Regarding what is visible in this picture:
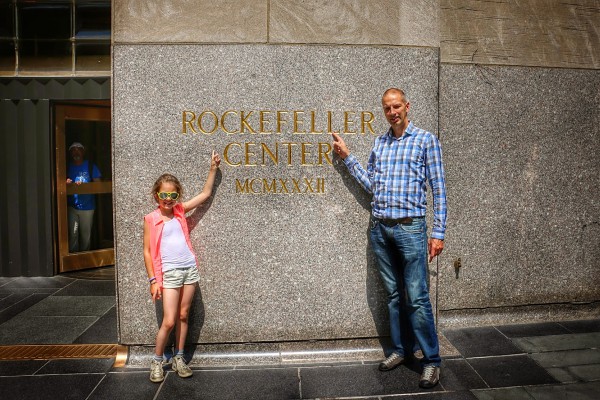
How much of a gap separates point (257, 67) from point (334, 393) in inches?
106

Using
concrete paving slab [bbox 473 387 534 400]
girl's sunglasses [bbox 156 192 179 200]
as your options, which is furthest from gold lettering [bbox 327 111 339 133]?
concrete paving slab [bbox 473 387 534 400]

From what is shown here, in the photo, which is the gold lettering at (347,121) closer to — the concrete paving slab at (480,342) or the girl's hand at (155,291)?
the girl's hand at (155,291)

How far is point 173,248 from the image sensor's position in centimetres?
369

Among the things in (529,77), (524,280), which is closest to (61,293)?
(524,280)

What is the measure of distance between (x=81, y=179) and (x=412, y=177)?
5.91 meters

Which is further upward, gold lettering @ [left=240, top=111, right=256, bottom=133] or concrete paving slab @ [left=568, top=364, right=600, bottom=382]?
gold lettering @ [left=240, top=111, right=256, bottom=133]

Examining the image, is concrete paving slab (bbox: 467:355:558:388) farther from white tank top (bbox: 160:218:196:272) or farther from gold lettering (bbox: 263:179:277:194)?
white tank top (bbox: 160:218:196:272)

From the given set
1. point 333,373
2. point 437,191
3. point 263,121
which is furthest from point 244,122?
point 333,373

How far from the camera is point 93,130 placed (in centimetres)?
Answer: 766

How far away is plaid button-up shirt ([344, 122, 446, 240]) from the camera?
11.7 ft

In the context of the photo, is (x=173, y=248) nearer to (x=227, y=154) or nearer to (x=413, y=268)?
(x=227, y=154)

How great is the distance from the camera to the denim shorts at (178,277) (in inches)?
145

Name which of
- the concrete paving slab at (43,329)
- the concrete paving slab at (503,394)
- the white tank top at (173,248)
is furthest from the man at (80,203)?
the concrete paving slab at (503,394)

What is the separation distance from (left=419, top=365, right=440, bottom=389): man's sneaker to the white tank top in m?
2.01
